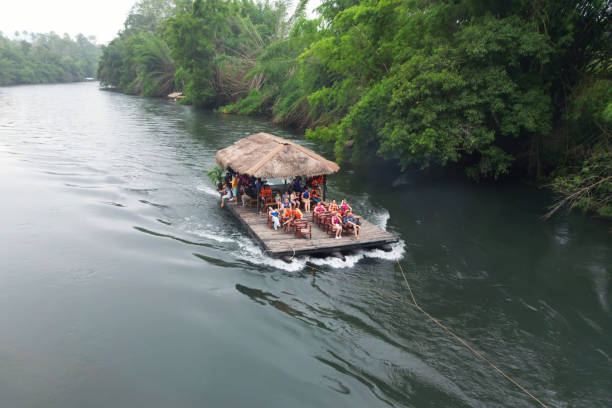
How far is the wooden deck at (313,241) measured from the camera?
39.8 ft

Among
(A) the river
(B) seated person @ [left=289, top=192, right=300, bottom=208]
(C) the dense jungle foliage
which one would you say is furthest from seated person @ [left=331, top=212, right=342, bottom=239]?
(C) the dense jungle foliage

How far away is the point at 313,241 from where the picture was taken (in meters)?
12.6

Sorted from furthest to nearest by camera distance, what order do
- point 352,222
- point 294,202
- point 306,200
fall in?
point 306,200
point 294,202
point 352,222

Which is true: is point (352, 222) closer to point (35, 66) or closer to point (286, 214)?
point (286, 214)

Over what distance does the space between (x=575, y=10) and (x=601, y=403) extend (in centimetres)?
A: 1608

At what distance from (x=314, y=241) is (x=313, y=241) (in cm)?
3

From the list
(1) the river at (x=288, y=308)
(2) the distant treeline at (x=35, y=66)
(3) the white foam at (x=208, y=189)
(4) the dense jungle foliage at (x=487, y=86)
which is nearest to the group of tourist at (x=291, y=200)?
(1) the river at (x=288, y=308)

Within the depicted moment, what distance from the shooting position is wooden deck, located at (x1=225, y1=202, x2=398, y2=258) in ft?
39.8

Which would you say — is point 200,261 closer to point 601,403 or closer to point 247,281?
point 247,281

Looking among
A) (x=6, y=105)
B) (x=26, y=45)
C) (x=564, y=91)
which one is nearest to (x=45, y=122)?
(x=6, y=105)

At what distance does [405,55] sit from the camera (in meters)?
19.4

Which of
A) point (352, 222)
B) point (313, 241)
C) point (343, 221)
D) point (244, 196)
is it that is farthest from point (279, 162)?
point (352, 222)

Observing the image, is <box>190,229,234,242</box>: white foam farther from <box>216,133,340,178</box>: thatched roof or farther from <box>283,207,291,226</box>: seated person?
<box>216,133,340,178</box>: thatched roof

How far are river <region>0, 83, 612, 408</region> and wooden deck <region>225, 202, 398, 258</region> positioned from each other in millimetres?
429
